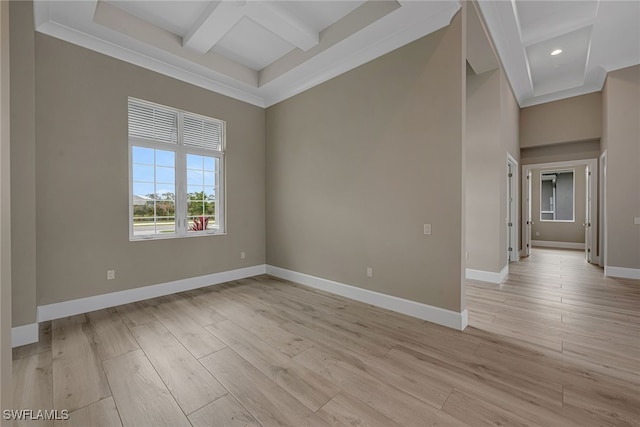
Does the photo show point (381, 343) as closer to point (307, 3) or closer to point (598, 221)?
point (307, 3)

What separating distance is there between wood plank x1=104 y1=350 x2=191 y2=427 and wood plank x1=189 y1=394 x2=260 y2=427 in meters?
0.07

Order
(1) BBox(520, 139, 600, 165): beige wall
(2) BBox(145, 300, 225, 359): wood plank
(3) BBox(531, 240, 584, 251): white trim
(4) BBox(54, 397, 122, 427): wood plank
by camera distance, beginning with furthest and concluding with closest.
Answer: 1. (3) BBox(531, 240, 584, 251): white trim
2. (1) BBox(520, 139, 600, 165): beige wall
3. (2) BBox(145, 300, 225, 359): wood plank
4. (4) BBox(54, 397, 122, 427): wood plank

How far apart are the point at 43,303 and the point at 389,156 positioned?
166 inches

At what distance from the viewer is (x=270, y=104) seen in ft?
16.1

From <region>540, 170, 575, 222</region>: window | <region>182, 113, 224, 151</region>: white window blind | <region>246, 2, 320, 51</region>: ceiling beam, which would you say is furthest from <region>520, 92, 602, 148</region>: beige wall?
<region>182, 113, 224, 151</region>: white window blind

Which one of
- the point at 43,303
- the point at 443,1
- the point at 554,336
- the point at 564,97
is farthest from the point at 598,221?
the point at 43,303

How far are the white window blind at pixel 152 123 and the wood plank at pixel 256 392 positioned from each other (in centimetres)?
308

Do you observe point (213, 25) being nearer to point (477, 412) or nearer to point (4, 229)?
point (4, 229)

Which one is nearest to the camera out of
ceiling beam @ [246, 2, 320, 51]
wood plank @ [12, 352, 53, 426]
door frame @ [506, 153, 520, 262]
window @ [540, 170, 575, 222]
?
wood plank @ [12, 352, 53, 426]

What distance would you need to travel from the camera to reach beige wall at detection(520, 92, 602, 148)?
5.45m

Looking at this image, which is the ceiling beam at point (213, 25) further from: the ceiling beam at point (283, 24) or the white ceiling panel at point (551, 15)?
the white ceiling panel at point (551, 15)

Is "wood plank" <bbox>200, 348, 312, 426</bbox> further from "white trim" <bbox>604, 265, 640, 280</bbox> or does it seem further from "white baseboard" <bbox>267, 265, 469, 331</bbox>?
"white trim" <bbox>604, 265, 640, 280</bbox>

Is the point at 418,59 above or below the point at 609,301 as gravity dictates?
above

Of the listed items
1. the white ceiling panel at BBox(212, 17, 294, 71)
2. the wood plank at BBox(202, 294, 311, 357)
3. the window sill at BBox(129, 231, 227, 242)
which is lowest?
the wood plank at BBox(202, 294, 311, 357)
